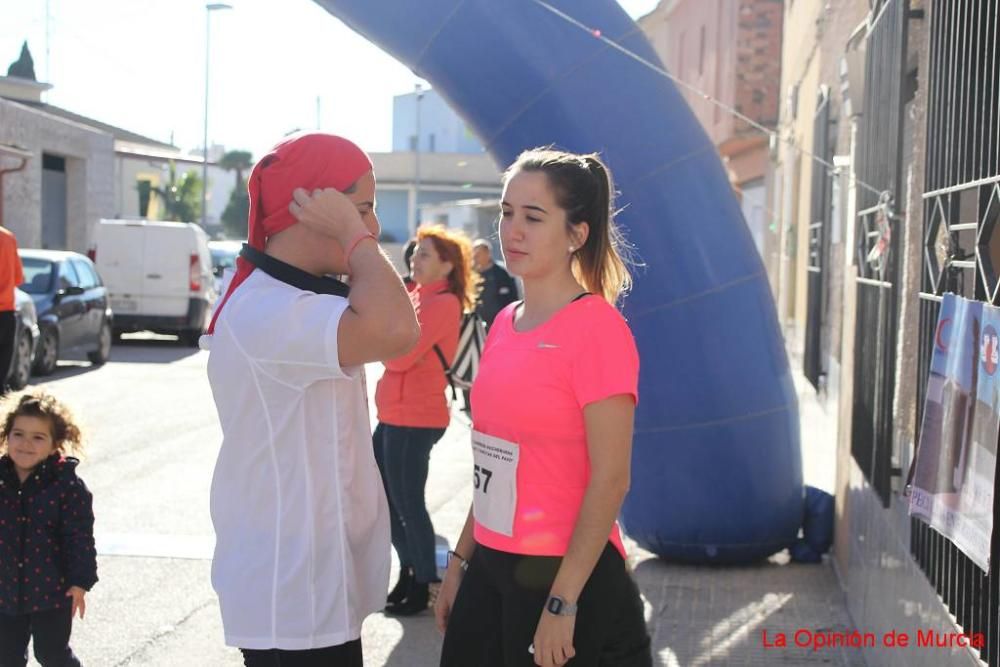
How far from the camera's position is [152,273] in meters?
20.8

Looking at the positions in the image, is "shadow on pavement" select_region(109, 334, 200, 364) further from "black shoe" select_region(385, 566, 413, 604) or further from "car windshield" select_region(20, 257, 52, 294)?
"black shoe" select_region(385, 566, 413, 604)

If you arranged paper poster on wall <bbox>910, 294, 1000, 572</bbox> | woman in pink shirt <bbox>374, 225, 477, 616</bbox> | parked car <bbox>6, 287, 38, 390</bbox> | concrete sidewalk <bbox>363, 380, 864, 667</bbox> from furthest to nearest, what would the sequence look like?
parked car <bbox>6, 287, 38, 390</bbox> < woman in pink shirt <bbox>374, 225, 477, 616</bbox> < concrete sidewalk <bbox>363, 380, 864, 667</bbox> < paper poster on wall <bbox>910, 294, 1000, 572</bbox>

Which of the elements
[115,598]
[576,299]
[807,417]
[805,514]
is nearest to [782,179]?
[807,417]

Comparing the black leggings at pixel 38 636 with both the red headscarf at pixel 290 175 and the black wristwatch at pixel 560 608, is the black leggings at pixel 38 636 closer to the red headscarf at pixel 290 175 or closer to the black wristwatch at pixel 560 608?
the red headscarf at pixel 290 175

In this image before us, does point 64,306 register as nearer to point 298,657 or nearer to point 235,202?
Result: point 298,657

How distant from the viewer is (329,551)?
9.24 feet

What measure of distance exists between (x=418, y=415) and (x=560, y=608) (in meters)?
3.16

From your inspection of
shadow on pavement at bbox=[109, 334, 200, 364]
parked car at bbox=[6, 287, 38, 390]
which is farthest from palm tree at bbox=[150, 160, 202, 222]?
parked car at bbox=[6, 287, 38, 390]

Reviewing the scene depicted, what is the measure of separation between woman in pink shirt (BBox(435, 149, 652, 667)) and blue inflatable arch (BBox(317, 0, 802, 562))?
124 inches

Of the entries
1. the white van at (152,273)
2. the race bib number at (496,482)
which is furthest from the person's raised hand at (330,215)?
the white van at (152,273)

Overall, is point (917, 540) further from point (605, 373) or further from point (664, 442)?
point (664, 442)

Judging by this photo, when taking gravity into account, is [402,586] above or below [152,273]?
below

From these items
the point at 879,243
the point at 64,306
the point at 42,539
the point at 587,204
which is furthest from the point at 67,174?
the point at 587,204

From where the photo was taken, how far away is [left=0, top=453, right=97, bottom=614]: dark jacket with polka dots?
13.0 ft
